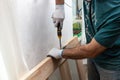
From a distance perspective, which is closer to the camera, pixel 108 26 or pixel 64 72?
pixel 108 26

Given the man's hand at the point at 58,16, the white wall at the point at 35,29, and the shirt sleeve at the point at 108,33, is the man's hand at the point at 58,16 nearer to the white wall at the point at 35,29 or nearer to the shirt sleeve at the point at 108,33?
the white wall at the point at 35,29

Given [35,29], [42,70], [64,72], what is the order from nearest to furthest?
1. [42,70]
2. [35,29]
3. [64,72]

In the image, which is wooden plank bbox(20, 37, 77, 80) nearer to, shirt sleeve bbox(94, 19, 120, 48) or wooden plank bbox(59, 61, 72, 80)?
wooden plank bbox(59, 61, 72, 80)

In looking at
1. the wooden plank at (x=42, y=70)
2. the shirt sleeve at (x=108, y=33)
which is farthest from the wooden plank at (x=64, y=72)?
the shirt sleeve at (x=108, y=33)

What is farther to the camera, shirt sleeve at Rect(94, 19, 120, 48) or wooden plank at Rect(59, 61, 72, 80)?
wooden plank at Rect(59, 61, 72, 80)

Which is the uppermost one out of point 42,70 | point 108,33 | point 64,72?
point 108,33

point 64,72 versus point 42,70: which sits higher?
point 42,70

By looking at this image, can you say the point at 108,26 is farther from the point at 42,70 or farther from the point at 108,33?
the point at 42,70

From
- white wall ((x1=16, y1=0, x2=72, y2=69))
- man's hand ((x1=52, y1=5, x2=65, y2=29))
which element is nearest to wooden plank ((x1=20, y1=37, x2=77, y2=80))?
white wall ((x1=16, y1=0, x2=72, y2=69))

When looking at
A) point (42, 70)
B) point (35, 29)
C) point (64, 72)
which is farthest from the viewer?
point (64, 72)

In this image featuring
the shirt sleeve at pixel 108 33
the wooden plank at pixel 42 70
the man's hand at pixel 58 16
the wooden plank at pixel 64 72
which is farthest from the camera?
the wooden plank at pixel 64 72

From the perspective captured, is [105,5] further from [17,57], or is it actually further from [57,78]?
[57,78]

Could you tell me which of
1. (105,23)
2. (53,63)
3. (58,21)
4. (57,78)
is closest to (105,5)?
(105,23)

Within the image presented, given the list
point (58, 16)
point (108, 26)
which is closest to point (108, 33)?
point (108, 26)
